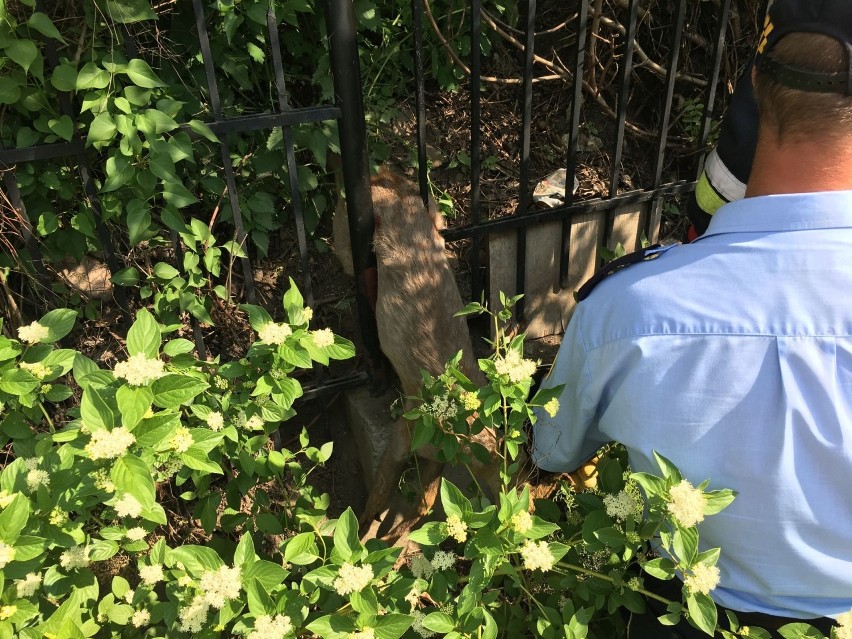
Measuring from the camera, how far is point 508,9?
3.95 m

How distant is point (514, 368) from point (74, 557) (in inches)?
52.1

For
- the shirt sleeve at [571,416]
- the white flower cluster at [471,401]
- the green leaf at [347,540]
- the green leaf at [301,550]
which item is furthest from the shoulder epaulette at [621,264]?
the green leaf at [301,550]

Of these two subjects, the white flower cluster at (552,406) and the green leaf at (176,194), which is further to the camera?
the green leaf at (176,194)

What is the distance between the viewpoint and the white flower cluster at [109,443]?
134 cm

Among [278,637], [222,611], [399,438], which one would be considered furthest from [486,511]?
[399,438]

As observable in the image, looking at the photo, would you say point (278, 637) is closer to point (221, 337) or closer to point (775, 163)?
point (775, 163)

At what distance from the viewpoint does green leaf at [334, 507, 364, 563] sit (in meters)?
1.59

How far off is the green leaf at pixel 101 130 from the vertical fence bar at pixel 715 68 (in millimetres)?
2919

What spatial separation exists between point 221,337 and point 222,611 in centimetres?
213

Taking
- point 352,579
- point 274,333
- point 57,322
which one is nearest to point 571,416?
point 352,579

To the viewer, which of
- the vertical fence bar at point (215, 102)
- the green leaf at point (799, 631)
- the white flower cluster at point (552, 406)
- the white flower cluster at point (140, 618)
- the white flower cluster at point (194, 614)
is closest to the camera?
the green leaf at point (799, 631)

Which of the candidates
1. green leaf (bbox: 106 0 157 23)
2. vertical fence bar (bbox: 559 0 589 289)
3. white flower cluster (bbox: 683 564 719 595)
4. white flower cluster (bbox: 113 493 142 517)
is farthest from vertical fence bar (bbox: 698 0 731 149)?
white flower cluster (bbox: 113 493 142 517)

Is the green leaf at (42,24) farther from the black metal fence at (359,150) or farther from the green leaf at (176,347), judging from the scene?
the green leaf at (176,347)

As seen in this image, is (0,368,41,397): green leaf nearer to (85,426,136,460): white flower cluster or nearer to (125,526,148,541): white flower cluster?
(85,426,136,460): white flower cluster
